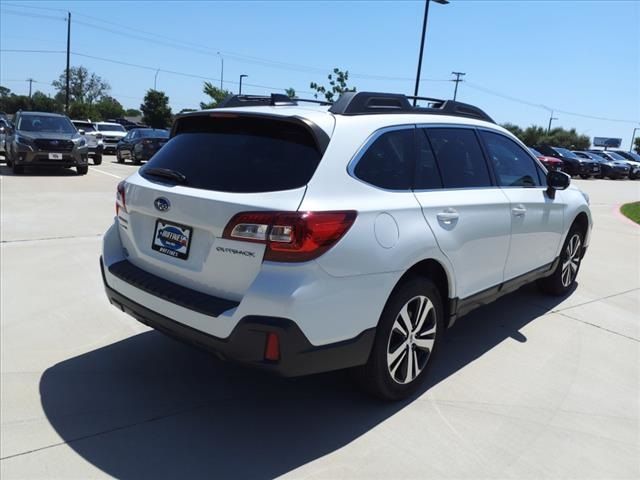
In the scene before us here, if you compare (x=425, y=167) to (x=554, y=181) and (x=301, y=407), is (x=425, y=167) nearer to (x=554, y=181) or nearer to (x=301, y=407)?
(x=301, y=407)

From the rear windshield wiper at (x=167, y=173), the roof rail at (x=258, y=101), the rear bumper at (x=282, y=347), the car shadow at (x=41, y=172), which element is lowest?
the car shadow at (x=41, y=172)

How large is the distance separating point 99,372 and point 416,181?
7.91 feet

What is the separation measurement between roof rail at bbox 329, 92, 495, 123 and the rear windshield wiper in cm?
95

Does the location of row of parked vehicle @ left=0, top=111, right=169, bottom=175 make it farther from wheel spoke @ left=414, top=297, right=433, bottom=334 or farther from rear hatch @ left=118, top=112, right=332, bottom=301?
wheel spoke @ left=414, top=297, right=433, bottom=334

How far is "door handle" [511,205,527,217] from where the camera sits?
4203mm

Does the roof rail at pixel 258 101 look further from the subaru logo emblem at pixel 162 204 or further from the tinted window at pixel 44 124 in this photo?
the tinted window at pixel 44 124

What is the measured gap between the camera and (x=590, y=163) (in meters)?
30.9

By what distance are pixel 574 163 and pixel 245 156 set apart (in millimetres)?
30969

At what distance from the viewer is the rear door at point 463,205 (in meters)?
3.39

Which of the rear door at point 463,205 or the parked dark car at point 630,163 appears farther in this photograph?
the parked dark car at point 630,163

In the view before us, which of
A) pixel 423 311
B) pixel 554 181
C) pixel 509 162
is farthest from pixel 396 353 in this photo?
pixel 554 181

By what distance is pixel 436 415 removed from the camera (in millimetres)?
3244

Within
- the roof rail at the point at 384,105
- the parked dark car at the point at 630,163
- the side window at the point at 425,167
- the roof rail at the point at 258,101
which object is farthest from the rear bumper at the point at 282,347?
the parked dark car at the point at 630,163

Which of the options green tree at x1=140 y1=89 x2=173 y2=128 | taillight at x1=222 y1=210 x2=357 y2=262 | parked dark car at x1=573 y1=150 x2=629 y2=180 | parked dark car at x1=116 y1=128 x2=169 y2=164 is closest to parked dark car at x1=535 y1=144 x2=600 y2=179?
parked dark car at x1=573 y1=150 x2=629 y2=180
